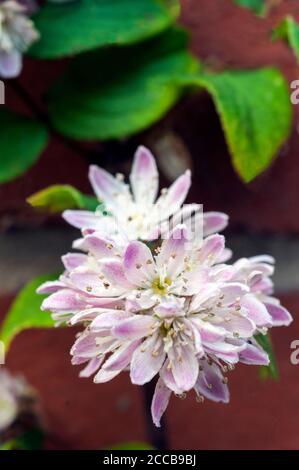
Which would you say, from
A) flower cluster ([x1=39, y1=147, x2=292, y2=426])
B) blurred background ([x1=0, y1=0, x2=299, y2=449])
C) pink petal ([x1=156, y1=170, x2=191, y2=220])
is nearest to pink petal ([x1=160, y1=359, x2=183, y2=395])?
flower cluster ([x1=39, y1=147, x2=292, y2=426])

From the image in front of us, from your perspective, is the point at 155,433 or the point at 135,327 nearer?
the point at 135,327

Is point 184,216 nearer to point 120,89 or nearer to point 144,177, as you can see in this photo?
point 144,177

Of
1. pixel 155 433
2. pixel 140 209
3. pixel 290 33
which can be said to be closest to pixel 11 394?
pixel 155 433

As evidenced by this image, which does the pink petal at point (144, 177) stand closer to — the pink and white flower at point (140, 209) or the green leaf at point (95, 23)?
the pink and white flower at point (140, 209)

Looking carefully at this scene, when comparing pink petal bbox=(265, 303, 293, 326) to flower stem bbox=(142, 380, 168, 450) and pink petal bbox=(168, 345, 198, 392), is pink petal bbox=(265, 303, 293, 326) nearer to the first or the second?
pink petal bbox=(168, 345, 198, 392)

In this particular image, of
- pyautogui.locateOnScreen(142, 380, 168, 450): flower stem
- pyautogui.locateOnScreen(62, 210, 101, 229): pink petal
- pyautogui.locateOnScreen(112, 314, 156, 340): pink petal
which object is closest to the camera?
pyautogui.locateOnScreen(112, 314, 156, 340): pink petal

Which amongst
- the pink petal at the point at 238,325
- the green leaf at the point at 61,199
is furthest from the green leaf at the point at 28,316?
the pink petal at the point at 238,325
